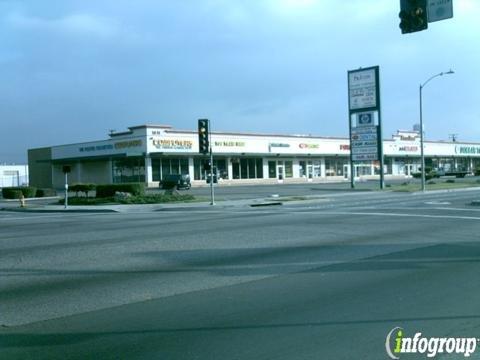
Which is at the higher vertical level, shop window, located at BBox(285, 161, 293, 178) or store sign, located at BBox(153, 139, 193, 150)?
store sign, located at BBox(153, 139, 193, 150)

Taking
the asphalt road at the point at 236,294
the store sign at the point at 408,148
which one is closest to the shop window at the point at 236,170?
the store sign at the point at 408,148

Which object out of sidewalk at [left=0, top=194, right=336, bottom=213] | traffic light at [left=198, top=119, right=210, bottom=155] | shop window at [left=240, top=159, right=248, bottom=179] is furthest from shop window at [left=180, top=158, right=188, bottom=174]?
traffic light at [left=198, top=119, right=210, bottom=155]

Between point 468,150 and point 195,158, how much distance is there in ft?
202

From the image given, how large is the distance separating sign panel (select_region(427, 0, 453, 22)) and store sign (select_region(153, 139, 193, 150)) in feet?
154

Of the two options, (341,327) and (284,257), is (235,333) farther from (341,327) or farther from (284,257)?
(284,257)

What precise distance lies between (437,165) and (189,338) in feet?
326

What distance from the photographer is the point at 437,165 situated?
98812mm

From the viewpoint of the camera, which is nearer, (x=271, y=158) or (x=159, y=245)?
(x=159, y=245)

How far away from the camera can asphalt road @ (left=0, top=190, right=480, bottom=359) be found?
19.3 ft

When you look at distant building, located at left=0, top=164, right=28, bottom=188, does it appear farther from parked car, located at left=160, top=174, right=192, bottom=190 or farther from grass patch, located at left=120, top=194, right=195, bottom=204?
grass patch, located at left=120, top=194, right=195, bottom=204

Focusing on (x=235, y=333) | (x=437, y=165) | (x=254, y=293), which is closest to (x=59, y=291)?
(x=254, y=293)

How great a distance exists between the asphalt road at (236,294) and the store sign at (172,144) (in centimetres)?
4312

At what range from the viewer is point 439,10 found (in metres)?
12.5

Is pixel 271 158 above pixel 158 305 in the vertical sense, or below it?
above
